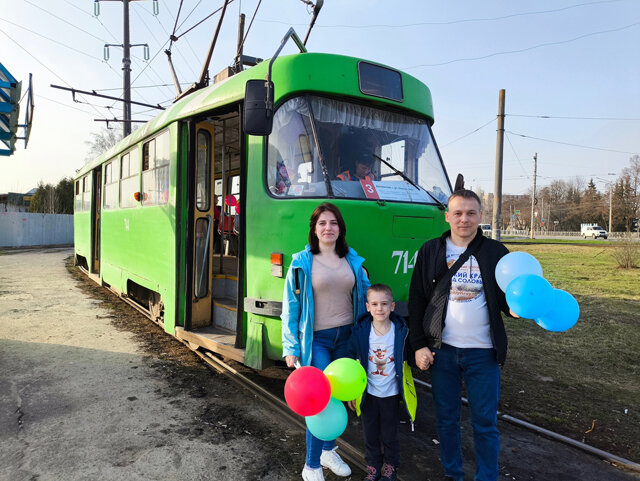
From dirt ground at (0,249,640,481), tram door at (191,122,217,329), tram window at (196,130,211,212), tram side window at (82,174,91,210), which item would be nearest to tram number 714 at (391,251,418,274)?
dirt ground at (0,249,640,481)

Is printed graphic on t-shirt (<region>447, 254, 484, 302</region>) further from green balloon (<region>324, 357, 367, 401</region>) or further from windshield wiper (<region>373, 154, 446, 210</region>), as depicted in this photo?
windshield wiper (<region>373, 154, 446, 210</region>)

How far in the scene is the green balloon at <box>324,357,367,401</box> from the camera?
8.27 feet

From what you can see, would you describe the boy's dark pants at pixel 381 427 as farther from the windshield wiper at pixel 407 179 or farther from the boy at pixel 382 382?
the windshield wiper at pixel 407 179

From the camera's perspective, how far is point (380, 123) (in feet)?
14.1

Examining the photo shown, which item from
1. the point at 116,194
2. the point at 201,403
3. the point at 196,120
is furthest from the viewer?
the point at 116,194

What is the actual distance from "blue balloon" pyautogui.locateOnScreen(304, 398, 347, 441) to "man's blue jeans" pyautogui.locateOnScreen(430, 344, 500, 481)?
2.15ft

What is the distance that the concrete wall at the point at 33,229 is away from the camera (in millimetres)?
27516

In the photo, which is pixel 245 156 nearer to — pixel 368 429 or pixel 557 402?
pixel 368 429

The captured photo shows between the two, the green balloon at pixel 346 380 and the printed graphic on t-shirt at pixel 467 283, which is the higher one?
the printed graphic on t-shirt at pixel 467 283

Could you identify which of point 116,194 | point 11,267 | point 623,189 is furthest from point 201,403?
point 623,189

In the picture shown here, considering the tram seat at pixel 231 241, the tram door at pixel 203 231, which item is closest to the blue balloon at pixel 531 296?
the tram door at pixel 203 231

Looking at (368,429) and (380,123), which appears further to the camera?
(380,123)

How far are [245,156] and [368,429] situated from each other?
2592 millimetres

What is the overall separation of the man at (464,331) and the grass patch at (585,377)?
5.03ft
